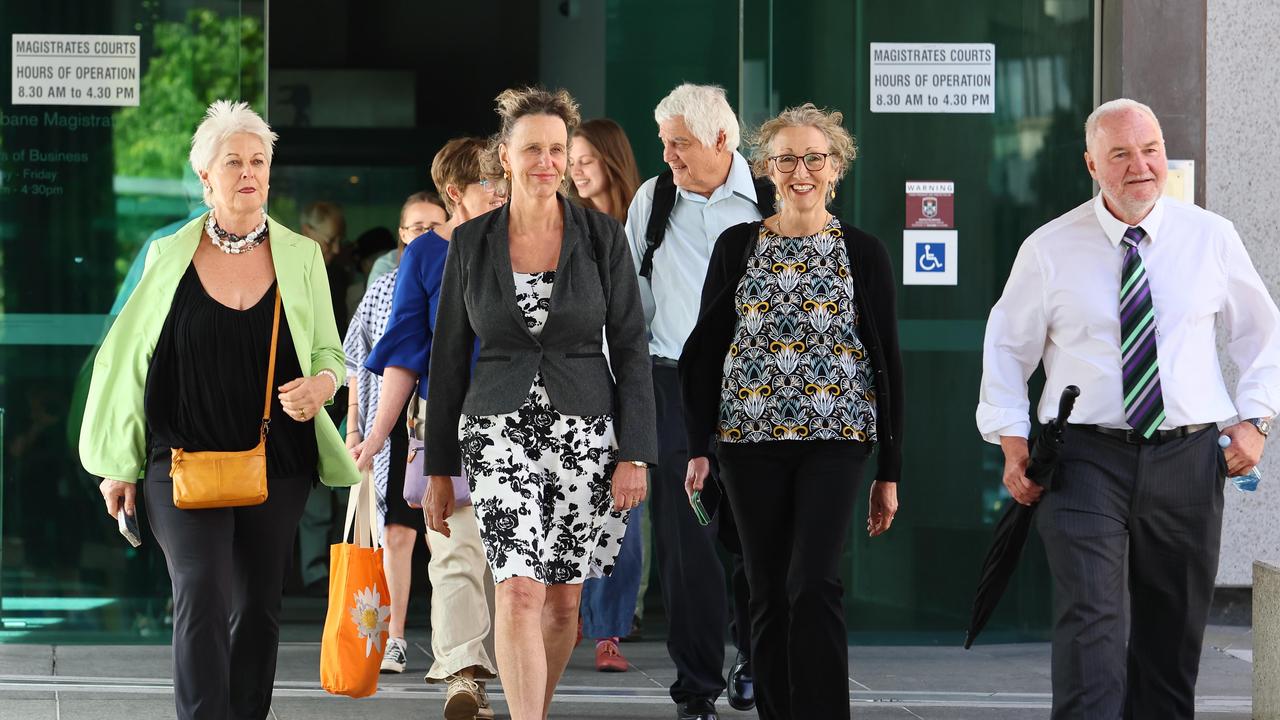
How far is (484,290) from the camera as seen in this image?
554 centimetres

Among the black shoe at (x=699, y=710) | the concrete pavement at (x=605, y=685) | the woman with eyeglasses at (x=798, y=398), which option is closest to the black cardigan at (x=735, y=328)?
the woman with eyeglasses at (x=798, y=398)

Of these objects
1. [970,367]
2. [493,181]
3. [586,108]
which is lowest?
[970,367]

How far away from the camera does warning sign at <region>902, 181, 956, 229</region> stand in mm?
→ 8688

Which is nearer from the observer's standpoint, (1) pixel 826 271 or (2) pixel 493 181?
(1) pixel 826 271

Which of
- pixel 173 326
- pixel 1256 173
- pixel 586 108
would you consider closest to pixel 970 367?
pixel 1256 173

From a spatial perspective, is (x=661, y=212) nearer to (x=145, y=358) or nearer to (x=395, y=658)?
(x=145, y=358)

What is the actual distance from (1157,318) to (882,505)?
44.0 inches

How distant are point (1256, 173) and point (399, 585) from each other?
4.73 m

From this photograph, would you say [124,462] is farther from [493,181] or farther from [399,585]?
[399,585]

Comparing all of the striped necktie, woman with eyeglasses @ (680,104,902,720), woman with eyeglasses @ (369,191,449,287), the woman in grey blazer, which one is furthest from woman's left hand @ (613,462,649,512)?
woman with eyeglasses @ (369,191,449,287)

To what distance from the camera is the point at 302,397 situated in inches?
207

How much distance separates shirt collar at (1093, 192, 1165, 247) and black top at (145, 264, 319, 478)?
2531 millimetres

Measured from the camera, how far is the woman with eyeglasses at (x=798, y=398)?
18.1 feet

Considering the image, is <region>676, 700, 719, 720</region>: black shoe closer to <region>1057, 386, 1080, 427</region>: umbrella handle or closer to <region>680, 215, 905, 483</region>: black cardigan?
<region>680, 215, 905, 483</region>: black cardigan
